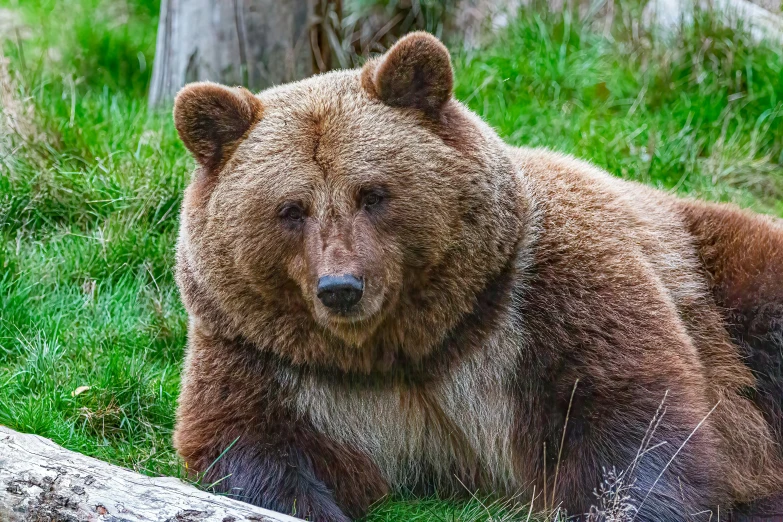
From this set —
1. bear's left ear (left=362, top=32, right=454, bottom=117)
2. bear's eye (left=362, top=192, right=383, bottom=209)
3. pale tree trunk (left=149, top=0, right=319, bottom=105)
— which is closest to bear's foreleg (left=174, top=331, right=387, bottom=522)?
bear's eye (left=362, top=192, right=383, bottom=209)

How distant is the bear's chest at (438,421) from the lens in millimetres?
5117

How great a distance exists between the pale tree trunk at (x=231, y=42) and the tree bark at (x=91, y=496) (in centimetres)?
502

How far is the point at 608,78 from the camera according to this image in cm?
898

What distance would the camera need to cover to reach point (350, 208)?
473cm

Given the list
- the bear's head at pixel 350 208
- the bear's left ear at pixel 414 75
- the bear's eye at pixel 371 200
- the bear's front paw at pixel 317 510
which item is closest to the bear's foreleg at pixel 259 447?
the bear's front paw at pixel 317 510

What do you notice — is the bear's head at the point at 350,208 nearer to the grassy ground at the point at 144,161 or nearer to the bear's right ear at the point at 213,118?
the bear's right ear at the point at 213,118

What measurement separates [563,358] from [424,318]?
0.69m

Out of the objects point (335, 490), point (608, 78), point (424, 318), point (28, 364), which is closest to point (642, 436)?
point (424, 318)

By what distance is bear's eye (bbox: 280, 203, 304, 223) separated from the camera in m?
4.77

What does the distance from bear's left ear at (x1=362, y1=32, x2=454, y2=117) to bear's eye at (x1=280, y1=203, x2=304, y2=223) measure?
689mm

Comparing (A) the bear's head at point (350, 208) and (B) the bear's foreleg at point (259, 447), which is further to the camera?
(B) the bear's foreleg at point (259, 447)

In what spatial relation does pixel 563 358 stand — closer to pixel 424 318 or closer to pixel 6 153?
pixel 424 318

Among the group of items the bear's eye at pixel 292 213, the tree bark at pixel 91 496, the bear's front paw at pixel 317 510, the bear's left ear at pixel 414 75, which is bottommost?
the bear's front paw at pixel 317 510

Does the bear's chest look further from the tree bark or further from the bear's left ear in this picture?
the bear's left ear
